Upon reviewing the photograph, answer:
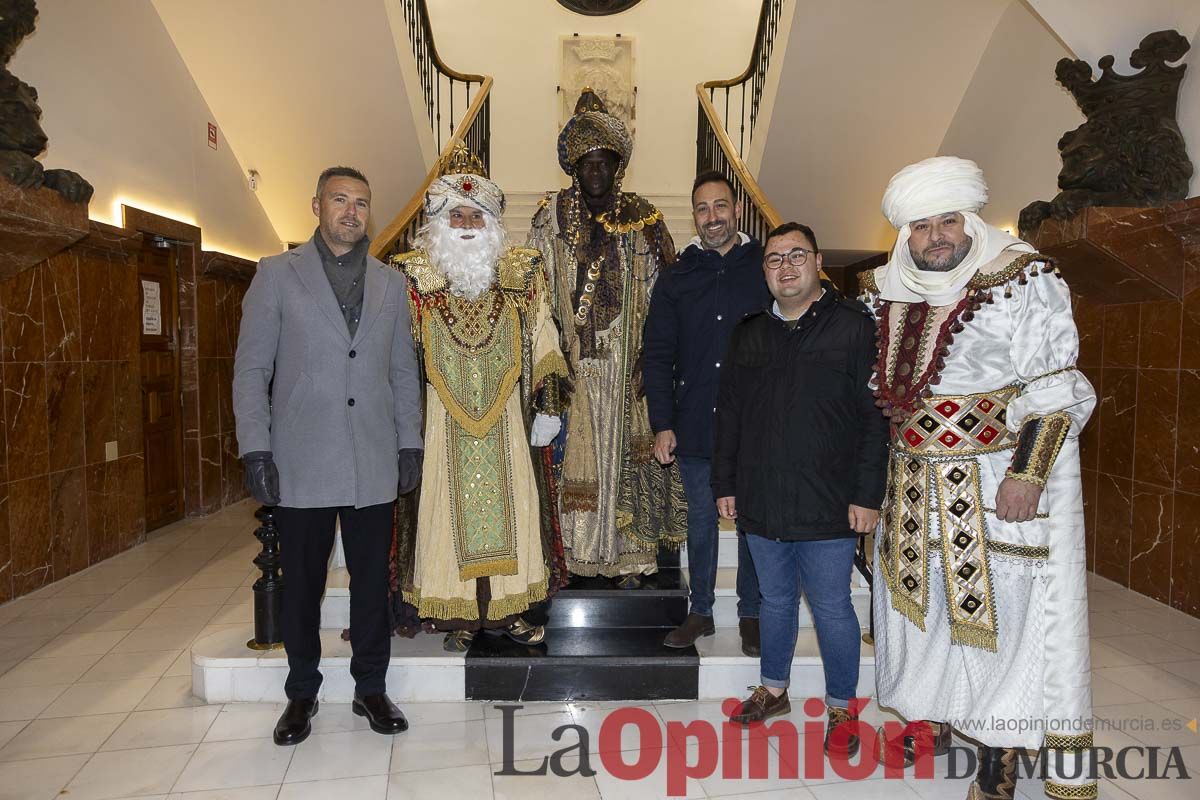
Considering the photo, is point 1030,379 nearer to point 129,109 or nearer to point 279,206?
point 129,109

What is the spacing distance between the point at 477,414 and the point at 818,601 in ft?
4.14

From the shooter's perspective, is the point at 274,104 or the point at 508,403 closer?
the point at 508,403

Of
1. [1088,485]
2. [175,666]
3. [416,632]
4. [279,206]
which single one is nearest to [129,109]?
[279,206]

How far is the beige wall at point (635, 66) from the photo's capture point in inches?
322

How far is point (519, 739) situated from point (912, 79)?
527cm

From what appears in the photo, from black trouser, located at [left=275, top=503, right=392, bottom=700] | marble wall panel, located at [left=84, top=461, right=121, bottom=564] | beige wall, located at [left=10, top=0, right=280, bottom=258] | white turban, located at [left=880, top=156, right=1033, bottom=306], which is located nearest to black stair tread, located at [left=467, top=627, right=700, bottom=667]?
black trouser, located at [left=275, top=503, right=392, bottom=700]

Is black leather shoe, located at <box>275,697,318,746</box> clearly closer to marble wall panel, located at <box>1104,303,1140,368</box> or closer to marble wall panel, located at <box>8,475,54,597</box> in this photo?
marble wall panel, located at <box>8,475,54,597</box>

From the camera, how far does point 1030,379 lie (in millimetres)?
1919

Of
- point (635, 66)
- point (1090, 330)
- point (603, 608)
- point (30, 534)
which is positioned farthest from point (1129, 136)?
point (30, 534)

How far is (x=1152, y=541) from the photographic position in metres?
3.98

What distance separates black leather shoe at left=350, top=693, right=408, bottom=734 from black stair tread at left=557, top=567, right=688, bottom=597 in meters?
0.75

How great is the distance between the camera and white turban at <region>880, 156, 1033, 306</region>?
6.46 feet

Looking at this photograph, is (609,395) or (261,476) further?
(609,395)

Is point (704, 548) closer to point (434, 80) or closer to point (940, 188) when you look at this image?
point (940, 188)
